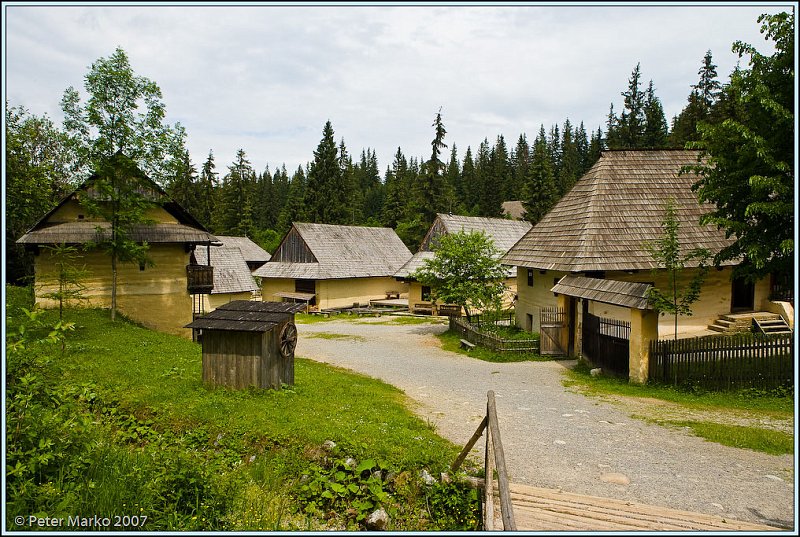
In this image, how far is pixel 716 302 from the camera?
1927cm

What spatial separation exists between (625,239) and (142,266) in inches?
796

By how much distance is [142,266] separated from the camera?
862 inches

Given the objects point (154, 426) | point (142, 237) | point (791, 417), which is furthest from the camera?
point (142, 237)

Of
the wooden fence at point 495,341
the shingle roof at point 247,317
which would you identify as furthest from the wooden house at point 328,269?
the shingle roof at point 247,317

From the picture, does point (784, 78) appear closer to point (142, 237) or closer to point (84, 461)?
point (84, 461)

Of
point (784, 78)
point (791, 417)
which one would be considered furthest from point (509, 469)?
point (784, 78)

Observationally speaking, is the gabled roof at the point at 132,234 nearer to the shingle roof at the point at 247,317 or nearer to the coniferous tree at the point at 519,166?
the shingle roof at the point at 247,317

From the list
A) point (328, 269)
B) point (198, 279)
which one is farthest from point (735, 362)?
point (328, 269)

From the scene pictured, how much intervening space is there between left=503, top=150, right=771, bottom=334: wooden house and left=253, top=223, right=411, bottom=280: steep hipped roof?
18.1m

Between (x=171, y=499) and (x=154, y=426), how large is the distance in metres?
3.39

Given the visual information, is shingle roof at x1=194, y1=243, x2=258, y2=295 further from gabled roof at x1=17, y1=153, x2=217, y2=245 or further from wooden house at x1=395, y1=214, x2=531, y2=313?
gabled roof at x1=17, y1=153, x2=217, y2=245

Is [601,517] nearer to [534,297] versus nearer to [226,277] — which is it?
[534,297]

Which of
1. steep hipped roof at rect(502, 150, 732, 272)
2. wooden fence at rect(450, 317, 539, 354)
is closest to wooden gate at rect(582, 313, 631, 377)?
wooden fence at rect(450, 317, 539, 354)

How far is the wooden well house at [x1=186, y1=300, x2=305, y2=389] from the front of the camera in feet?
35.2
